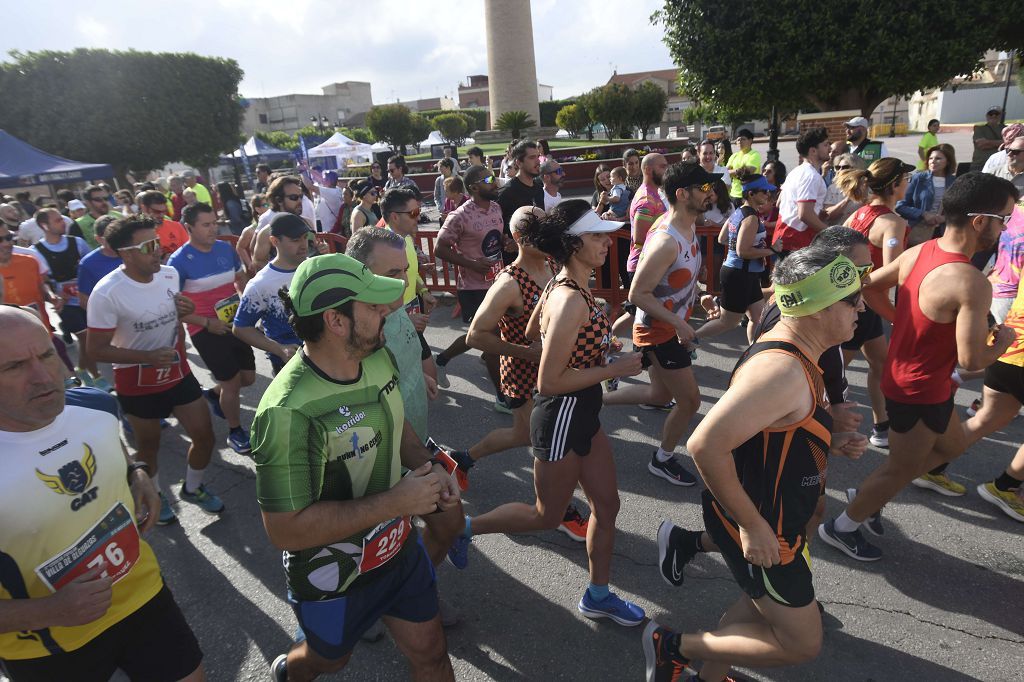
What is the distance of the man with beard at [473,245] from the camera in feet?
19.9

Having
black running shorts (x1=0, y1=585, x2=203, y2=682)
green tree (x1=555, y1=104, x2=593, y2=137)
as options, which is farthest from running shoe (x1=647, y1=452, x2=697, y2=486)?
green tree (x1=555, y1=104, x2=593, y2=137)

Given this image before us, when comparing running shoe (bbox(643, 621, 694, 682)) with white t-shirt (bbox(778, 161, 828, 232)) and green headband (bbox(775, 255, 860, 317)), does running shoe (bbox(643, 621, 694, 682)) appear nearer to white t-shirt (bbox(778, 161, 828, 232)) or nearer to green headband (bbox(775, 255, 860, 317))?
green headband (bbox(775, 255, 860, 317))

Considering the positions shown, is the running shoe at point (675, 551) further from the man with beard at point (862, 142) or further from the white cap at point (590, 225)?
the man with beard at point (862, 142)

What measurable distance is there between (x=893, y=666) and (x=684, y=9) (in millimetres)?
16890

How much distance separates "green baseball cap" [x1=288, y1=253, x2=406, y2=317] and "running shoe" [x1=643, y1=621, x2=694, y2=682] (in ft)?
5.95

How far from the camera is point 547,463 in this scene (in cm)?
299

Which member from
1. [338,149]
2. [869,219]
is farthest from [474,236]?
[338,149]

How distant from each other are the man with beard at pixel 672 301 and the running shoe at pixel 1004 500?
1752 mm

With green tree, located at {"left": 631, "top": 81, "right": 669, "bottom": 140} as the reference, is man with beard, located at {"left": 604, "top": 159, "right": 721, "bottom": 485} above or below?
below

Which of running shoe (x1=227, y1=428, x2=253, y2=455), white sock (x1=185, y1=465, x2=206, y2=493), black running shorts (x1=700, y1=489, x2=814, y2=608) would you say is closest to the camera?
black running shorts (x1=700, y1=489, x2=814, y2=608)

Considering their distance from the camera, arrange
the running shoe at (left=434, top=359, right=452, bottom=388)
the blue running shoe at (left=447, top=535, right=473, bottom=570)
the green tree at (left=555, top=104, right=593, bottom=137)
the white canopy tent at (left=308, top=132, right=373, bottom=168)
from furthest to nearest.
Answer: the green tree at (left=555, top=104, right=593, bottom=137)
the white canopy tent at (left=308, top=132, right=373, bottom=168)
the running shoe at (left=434, top=359, right=452, bottom=388)
the blue running shoe at (left=447, top=535, right=473, bottom=570)

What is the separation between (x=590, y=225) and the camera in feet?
9.85

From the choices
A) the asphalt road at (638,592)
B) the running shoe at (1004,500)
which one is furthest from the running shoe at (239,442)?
the running shoe at (1004,500)

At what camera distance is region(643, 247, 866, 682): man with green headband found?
2.02m
